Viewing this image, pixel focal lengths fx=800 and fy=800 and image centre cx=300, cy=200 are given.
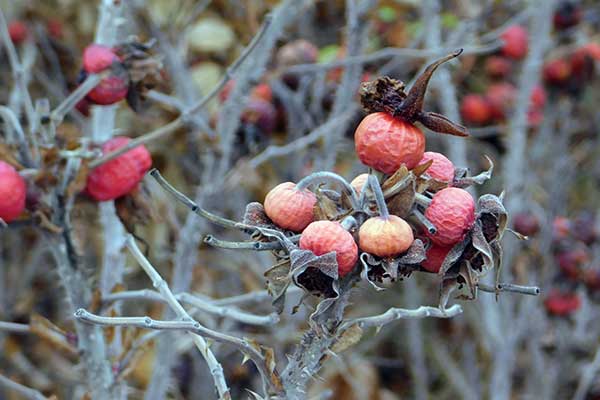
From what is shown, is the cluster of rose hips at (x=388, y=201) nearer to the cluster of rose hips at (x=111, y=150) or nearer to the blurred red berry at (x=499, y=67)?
the cluster of rose hips at (x=111, y=150)

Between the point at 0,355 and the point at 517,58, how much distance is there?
6.77ft

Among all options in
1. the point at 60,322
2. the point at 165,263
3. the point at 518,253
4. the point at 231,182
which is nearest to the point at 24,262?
the point at 60,322

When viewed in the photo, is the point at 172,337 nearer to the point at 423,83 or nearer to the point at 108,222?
the point at 108,222

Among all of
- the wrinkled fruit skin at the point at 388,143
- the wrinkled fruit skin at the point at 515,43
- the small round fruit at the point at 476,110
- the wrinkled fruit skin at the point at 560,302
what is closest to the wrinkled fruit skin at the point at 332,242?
the wrinkled fruit skin at the point at 388,143

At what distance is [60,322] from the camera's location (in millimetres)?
2762

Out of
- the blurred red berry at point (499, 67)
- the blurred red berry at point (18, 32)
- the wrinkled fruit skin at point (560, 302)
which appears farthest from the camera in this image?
the blurred red berry at point (499, 67)

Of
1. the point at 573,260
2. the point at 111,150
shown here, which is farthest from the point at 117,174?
the point at 573,260

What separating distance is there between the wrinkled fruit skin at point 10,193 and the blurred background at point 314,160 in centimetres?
16

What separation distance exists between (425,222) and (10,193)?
0.65 meters

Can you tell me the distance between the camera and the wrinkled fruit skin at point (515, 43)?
2812 mm

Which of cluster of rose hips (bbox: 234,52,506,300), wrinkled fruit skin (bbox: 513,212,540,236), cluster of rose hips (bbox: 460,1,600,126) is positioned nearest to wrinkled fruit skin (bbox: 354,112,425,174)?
cluster of rose hips (bbox: 234,52,506,300)

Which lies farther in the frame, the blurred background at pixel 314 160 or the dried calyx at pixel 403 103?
the blurred background at pixel 314 160

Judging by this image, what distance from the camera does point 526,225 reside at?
221cm

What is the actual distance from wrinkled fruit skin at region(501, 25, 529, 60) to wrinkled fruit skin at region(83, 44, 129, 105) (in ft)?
5.86
